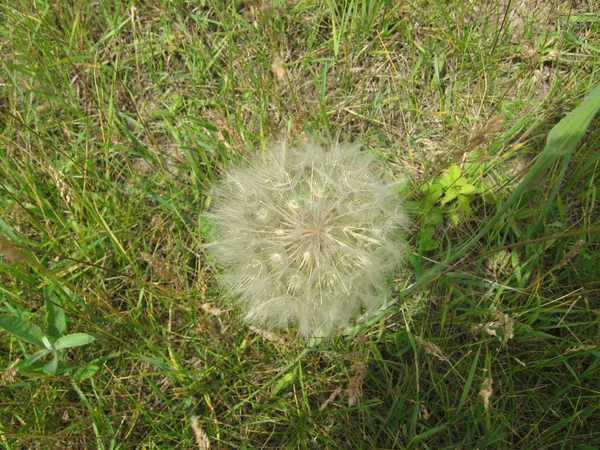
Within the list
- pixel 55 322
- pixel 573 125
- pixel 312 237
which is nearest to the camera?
pixel 573 125

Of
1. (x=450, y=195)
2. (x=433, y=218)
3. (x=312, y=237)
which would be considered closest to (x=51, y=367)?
(x=312, y=237)

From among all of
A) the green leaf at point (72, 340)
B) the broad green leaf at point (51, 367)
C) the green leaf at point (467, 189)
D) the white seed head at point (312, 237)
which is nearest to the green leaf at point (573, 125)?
the white seed head at point (312, 237)

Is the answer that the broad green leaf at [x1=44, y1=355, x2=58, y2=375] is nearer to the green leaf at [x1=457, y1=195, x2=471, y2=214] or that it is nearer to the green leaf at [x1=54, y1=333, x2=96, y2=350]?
the green leaf at [x1=54, y1=333, x2=96, y2=350]

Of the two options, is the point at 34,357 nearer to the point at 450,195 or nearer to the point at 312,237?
the point at 312,237

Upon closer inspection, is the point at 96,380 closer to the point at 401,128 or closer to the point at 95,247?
the point at 95,247

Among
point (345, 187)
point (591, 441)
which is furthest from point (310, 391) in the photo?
point (591, 441)

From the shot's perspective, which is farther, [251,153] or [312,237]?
[251,153]

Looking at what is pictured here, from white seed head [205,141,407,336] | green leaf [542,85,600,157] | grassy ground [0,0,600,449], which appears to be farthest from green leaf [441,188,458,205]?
green leaf [542,85,600,157]
